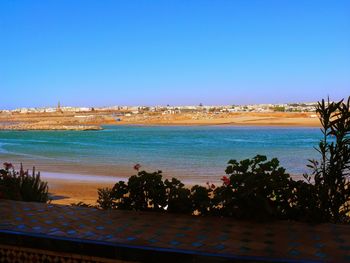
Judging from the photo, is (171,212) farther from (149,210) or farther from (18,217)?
(18,217)

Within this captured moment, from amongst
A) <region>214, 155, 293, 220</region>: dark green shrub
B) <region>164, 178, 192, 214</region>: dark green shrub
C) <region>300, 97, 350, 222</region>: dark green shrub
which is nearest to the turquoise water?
<region>300, 97, 350, 222</region>: dark green shrub

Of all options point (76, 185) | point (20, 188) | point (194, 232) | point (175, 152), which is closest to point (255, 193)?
point (194, 232)

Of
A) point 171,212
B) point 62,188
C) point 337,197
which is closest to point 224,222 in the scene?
point 171,212

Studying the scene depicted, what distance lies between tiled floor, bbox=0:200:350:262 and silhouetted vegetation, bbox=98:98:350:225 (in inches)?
7.1

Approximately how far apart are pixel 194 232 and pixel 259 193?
972mm

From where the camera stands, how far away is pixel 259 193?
497cm

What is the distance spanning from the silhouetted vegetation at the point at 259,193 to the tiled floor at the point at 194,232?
181 millimetres

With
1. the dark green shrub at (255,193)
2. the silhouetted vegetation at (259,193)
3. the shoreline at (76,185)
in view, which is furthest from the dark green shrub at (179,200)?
the shoreline at (76,185)

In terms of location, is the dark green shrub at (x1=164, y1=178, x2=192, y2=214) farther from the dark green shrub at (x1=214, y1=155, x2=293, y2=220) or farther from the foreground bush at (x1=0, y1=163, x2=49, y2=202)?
the foreground bush at (x1=0, y1=163, x2=49, y2=202)

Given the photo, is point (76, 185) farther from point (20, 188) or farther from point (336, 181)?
point (336, 181)

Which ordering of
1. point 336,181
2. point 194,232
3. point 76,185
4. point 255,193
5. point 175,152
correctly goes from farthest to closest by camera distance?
point 175,152 → point 76,185 → point 336,181 → point 255,193 → point 194,232

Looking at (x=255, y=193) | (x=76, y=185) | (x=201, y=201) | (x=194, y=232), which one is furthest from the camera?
(x=76, y=185)

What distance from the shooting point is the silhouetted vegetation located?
196 inches

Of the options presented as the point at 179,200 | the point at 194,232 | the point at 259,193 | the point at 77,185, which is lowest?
the point at 77,185
